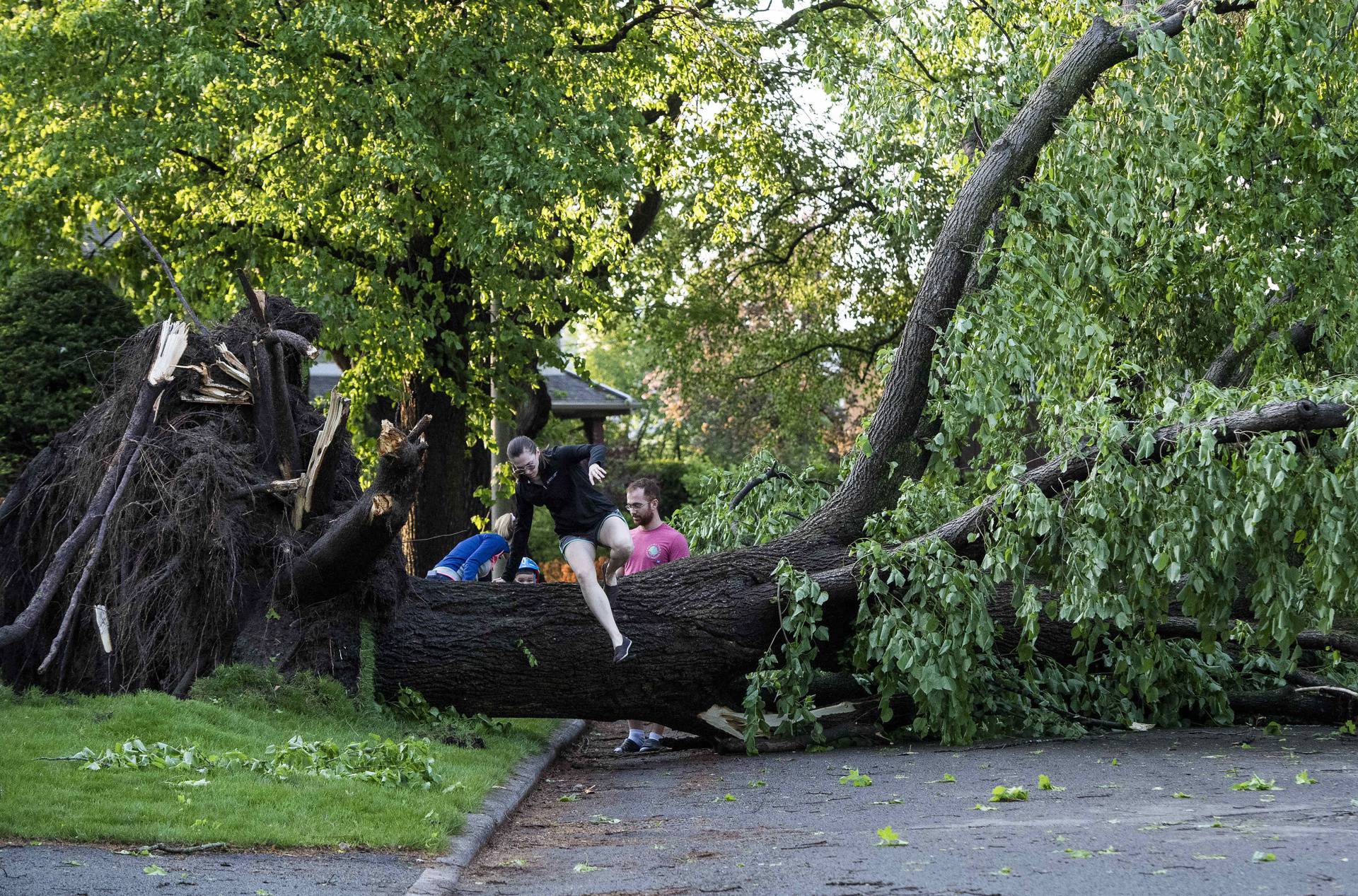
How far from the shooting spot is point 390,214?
13.7 meters

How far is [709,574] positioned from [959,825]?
149 inches

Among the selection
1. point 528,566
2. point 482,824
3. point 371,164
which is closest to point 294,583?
point 482,824

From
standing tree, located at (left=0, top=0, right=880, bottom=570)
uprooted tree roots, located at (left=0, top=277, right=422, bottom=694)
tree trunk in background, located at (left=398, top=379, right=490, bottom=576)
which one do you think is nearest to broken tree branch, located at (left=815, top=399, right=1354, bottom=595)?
uprooted tree roots, located at (left=0, top=277, right=422, bottom=694)

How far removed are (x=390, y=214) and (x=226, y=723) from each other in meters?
7.42

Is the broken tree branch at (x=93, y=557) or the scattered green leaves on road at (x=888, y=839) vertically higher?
the broken tree branch at (x=93, y=557)

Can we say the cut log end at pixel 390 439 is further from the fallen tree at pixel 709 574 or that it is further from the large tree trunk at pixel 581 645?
the large tree trunk at pixel 581 645

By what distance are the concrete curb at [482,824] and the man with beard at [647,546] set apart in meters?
0.61

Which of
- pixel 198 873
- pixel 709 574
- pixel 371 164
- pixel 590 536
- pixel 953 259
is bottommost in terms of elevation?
pixel 198 873

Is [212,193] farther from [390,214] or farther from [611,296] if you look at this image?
[611,296]

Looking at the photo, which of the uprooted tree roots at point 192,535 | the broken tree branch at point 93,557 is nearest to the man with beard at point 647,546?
the uprooted tree roots at point 192,535

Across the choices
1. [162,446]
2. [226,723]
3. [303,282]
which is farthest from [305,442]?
[303,282]

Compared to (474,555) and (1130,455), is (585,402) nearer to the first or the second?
(474,555)

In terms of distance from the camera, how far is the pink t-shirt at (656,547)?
33.2 feet

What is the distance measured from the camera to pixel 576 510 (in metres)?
8.72
